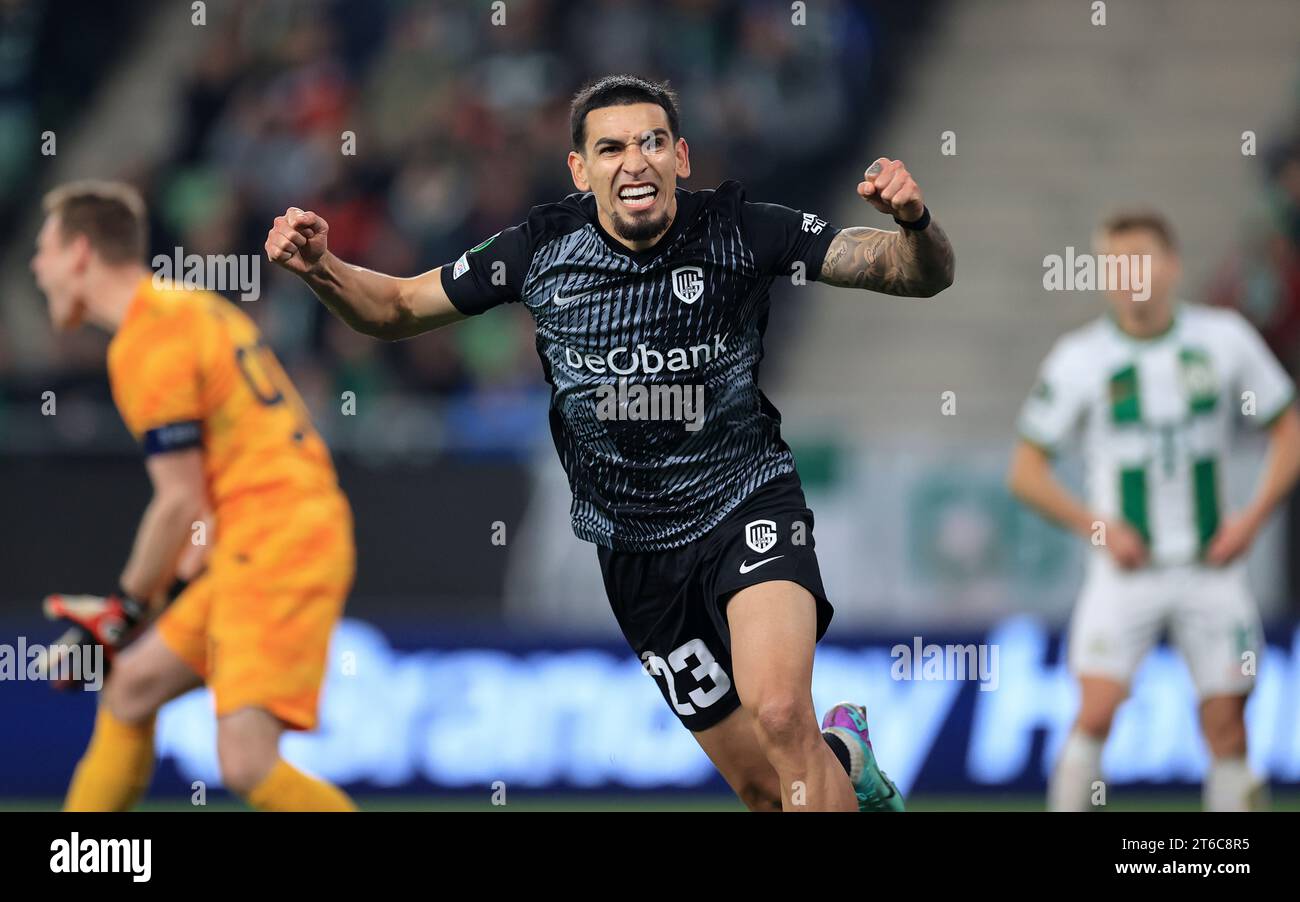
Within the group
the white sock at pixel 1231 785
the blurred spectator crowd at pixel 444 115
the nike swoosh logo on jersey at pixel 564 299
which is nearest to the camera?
the nike swoosh logo on jersey at pixel 564 299

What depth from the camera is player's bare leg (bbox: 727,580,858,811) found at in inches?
217

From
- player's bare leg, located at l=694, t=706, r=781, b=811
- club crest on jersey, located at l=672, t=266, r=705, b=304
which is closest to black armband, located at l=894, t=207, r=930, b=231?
club crest on jersey, located at l=672, t=266, r=705, b=304

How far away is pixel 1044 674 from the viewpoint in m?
9.91

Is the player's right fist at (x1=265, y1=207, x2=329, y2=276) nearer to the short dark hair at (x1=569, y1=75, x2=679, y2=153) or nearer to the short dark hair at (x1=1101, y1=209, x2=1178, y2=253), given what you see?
the short dark hair at (x1=569, y1=75, x2=679, y2=153)

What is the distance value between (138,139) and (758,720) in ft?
36.7

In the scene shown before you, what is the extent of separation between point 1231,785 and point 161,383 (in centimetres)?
441

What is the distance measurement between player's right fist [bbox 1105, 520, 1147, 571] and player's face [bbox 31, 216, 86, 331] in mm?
4264

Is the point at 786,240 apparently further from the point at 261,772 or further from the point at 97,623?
the point at 97,623

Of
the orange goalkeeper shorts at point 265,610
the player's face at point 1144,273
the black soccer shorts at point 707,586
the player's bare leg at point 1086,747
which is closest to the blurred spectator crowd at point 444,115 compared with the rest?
the player's face at point 1144,273

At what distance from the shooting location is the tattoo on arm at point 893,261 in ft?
18.0

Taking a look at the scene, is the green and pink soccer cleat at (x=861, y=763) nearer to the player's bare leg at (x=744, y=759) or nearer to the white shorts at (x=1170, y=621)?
the player's bare leg at (x=744, y=759)

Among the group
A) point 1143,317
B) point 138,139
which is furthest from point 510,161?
point 1143,317

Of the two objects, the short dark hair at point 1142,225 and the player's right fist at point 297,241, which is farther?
the short dark hair at point 1142,225

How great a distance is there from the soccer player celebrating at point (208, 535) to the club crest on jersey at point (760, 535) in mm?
1954
